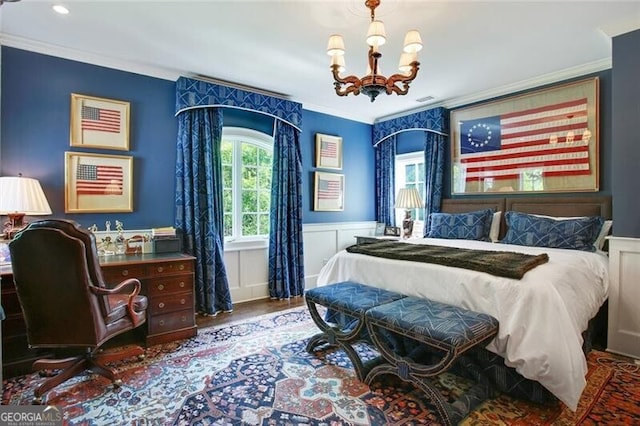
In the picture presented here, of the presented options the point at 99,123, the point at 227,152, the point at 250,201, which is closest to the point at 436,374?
the point at 250,201

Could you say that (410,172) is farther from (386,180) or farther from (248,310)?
(248,310)

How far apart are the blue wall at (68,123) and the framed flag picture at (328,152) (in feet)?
2.73

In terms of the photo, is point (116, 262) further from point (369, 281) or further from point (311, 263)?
point (311, 263)

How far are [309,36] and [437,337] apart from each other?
2.53 metres

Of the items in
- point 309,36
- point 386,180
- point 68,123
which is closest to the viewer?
point 309,36

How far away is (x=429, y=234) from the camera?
14.5 feet

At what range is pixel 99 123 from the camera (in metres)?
3.22

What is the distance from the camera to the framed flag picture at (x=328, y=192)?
4.89m

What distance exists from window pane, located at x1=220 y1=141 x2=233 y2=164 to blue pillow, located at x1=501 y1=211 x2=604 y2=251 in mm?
3377

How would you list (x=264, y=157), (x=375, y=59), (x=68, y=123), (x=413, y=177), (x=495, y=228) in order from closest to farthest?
(x=375, y=59)
(x=68, y=123)
(x=495, y=228)
(x=264, y=157)
(x=413, y=177)

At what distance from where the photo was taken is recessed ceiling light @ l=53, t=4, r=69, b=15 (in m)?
2.43

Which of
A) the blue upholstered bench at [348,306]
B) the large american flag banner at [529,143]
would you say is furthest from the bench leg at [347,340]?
the large american flag banner at [529,143]

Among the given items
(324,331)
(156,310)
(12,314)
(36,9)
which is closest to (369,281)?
(324,331)

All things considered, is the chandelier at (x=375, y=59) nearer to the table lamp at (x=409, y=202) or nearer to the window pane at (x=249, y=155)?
the window pane at (x=249, y=155)
